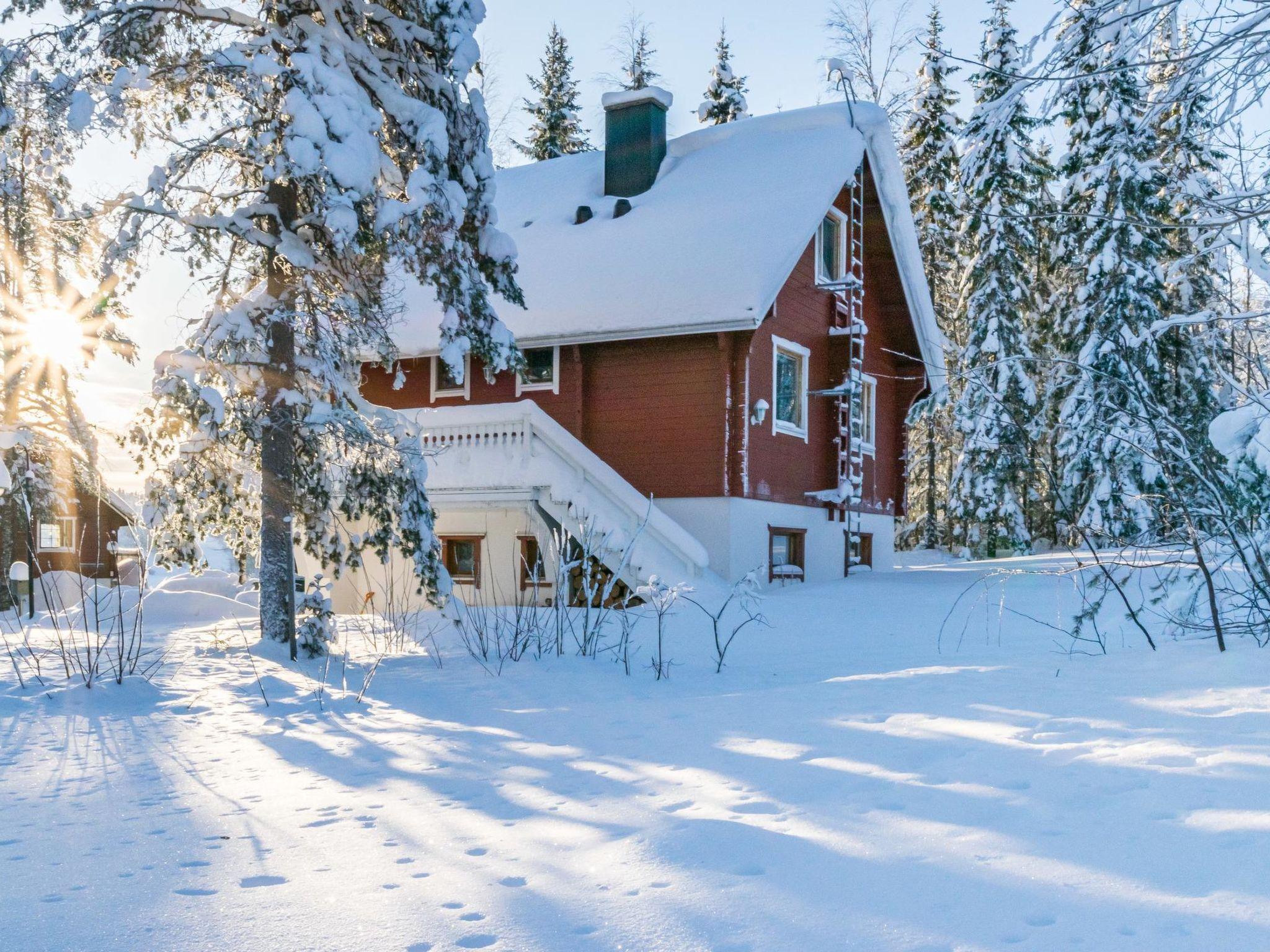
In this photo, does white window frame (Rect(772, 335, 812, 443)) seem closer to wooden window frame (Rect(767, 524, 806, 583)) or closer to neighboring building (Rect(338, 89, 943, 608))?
neighboring building (Rect(338, 89, 943, 608))

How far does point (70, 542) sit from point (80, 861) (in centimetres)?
3457

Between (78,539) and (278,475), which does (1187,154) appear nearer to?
(278,475)

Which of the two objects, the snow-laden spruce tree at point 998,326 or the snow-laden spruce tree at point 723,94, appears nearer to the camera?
the snow-laden spruce tree at point 998,326

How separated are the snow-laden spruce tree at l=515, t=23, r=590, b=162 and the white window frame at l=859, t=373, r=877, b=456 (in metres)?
15.7

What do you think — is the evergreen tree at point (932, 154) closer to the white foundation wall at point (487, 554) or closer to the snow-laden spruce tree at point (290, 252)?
the white foundation wall at point (487, 554)

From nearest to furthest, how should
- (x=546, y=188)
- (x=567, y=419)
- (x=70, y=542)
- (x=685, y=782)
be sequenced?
(x=685, y=782), (x=567, y=419), (x=546, y=188), (x=70, y=542)

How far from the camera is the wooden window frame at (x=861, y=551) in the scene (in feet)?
61.8

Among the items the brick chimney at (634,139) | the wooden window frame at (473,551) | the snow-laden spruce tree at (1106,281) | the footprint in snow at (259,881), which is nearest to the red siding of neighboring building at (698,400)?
the wooden window frame at (473,551)

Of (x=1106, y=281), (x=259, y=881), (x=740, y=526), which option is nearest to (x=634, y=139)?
(x=740, y=526)

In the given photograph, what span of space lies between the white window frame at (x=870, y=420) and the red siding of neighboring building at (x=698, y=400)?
1.39m

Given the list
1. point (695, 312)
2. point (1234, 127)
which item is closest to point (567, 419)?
point (695, 312)

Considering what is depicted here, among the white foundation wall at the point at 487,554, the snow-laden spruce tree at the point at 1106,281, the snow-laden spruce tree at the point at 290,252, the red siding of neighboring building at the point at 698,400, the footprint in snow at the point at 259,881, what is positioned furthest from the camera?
the snow-laden spruce tree at the point at 1106,281

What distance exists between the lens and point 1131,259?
21812 millimetres

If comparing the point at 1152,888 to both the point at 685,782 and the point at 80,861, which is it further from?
the point at 80,861
